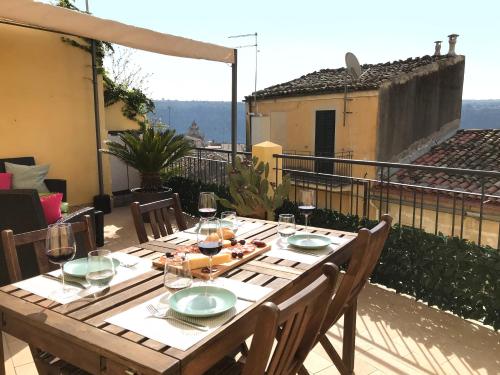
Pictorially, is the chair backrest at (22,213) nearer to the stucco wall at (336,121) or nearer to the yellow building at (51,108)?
the yellow building at (51,108)

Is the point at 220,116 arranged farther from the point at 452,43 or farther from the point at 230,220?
the point at 230,220

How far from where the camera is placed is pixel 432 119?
527 inches

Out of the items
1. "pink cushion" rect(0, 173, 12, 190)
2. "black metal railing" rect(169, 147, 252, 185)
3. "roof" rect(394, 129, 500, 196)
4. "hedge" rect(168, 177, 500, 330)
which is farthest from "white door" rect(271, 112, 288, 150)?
"hedge" rect(168, 177, 500, 330)

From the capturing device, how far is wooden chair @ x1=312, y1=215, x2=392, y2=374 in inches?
68.9

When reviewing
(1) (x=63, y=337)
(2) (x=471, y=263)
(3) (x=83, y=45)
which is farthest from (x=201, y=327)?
(3) (x=83, y=45)

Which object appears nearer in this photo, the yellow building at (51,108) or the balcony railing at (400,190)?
the balcony railing at (400,190)

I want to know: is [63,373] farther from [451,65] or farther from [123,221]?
[451,65]

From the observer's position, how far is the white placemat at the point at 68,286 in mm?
1515

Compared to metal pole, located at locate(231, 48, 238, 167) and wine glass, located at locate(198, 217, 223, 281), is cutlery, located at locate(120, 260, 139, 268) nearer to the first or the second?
wine glass, located at locate(198, 217, 223, 281)

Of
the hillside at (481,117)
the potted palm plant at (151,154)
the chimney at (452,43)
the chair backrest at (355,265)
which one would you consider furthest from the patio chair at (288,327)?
the hillside at (481,117)

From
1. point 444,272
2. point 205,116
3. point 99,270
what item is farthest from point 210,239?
point 205,116

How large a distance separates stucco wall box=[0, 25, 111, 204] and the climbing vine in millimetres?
187

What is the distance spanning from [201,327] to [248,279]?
1.48 feet

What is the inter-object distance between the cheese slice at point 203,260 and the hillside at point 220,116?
3842 cm
